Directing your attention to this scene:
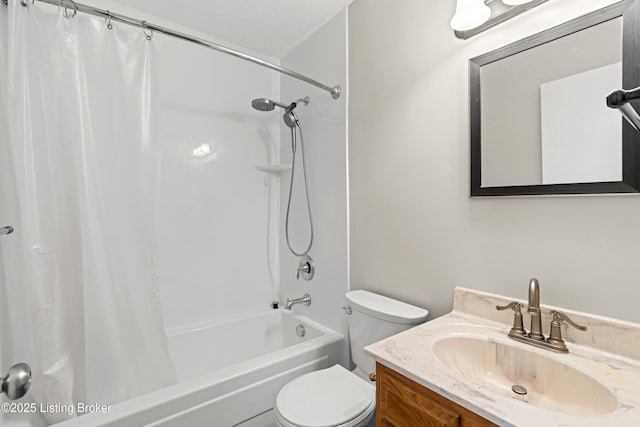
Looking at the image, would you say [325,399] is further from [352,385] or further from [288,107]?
[288,107]

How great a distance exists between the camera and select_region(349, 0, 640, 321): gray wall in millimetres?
876

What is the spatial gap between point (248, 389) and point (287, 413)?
1.08 ft

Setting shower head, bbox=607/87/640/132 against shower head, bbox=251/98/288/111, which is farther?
shower head, bbox=251/98/288/111

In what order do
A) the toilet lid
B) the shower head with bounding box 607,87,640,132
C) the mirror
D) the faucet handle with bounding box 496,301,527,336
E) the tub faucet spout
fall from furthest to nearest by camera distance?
the tub faucet spout, the toilet lid, the faucet handle with bounding box 496,301,527,336, the mirror, the shower head with bounding box 607,87,640,132

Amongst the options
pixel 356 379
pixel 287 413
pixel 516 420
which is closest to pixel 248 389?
pixel 287 413

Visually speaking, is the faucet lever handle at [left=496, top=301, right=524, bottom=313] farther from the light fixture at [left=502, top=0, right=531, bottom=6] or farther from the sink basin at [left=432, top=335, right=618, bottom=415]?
the light fixture at [left=502, top=0, right=531, bottom=6]

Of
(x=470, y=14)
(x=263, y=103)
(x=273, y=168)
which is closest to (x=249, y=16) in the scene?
(x=263, y=103)

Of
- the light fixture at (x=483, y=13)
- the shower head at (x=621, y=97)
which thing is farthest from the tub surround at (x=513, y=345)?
the light fixture at (x=483, y=13)

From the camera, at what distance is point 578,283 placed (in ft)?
2.97

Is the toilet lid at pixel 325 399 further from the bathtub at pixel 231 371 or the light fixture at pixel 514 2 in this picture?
the light fixture at pixel 514 2

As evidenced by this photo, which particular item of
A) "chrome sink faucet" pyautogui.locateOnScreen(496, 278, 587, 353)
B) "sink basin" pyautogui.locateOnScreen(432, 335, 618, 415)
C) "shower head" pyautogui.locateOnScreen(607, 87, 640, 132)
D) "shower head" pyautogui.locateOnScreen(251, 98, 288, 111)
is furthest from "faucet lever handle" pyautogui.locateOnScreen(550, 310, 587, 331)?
"shower head" pyautogui.locateOnScreen(251, 98, 288, 111)

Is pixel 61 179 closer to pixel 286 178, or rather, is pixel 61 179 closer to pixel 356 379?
pixel 286 178

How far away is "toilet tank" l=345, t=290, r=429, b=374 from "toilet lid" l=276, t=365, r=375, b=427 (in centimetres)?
14

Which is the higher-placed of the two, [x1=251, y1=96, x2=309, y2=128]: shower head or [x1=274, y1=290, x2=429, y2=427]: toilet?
[x1=251, y1=96, x2=309, y2=128]: shower head
